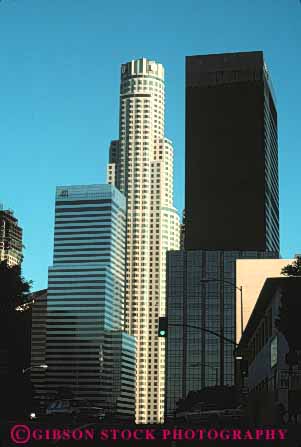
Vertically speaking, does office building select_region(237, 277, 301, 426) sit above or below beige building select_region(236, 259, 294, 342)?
below

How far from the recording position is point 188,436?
3061cm

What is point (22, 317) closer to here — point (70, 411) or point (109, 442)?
point (70, 411)

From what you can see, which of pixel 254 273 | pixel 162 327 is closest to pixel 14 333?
pixel 162 327

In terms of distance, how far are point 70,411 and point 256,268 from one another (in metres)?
95.4

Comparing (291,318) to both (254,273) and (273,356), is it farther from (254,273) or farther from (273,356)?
(254,273)

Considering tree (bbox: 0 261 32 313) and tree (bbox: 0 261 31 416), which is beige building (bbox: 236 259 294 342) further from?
tree (bbox: 0 261 32 313)
